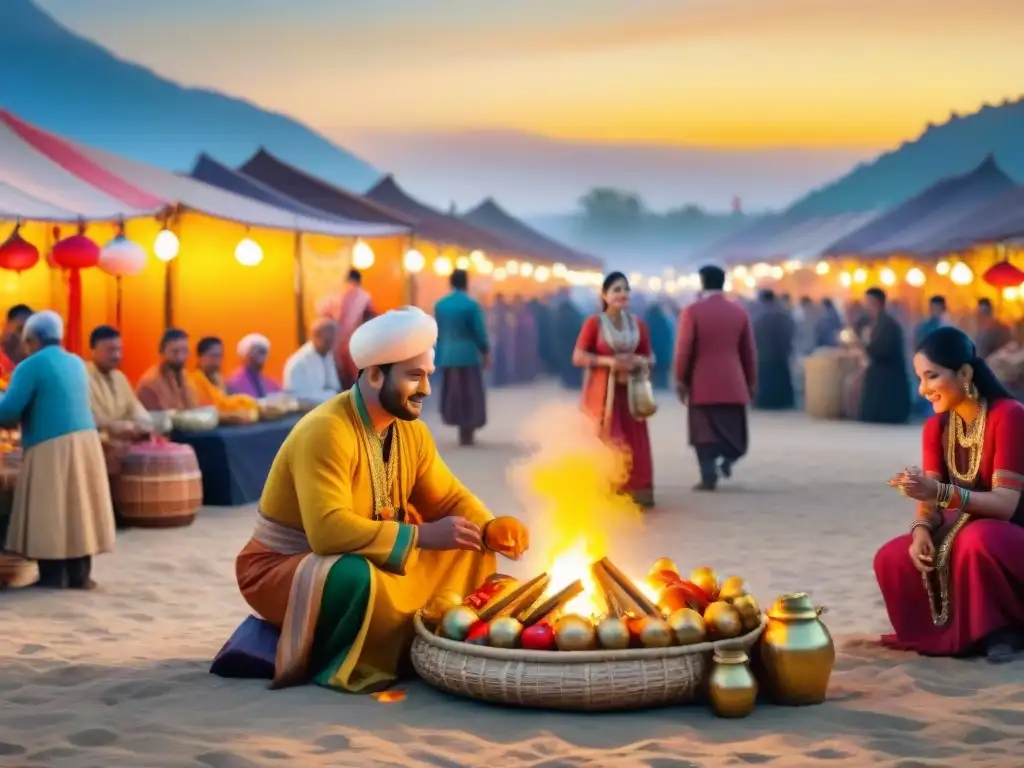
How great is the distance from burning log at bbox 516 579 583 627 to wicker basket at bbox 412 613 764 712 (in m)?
0.24

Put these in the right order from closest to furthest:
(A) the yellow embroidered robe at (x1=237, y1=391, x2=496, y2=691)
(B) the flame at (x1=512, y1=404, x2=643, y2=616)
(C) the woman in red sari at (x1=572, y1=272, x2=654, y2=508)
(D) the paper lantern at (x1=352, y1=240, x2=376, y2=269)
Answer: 1. (A) the yellow embroidered robe at (x1=237, y1=391, x2=496, y2=691)
2. (B) the flame at (x1=512, y1=404, x2=643, y2=616)
3. (C) the woman in red sari at (x1=572, y1=272, x2=654, y2=508)
4. (D) the paper lantern at (x1=352, y1=240, x2=376, y2=269)

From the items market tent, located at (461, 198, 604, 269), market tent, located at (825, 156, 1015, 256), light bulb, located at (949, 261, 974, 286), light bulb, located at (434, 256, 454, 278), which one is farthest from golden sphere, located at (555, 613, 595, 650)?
market tent, located at (461, 198, 604, 269)

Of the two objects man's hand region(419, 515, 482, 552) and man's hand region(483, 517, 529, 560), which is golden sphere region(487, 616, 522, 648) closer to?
man's hand region(419, 515, 482, 552)

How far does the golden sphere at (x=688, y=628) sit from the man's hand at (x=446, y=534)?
2.42 ft

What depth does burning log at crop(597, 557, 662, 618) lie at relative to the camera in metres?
4.33

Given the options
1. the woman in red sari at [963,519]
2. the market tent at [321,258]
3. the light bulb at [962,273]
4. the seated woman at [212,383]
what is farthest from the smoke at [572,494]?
the light bulb at [962,273]

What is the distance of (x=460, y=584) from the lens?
15.6 ft

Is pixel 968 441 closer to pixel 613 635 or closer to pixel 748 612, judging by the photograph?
pixel 748 612

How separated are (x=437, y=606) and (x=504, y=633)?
0.38 m

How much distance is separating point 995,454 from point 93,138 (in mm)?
87732

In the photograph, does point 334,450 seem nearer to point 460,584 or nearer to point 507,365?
point 460,584

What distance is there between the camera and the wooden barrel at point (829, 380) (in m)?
16.2

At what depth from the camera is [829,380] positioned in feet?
53.8

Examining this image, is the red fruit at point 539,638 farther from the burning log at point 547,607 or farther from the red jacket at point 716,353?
the red jacket at point 716,353
